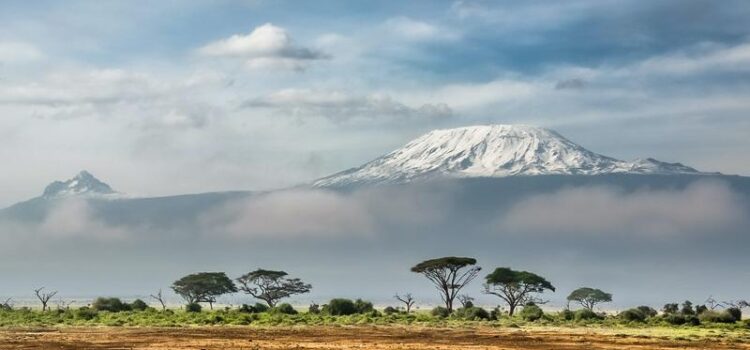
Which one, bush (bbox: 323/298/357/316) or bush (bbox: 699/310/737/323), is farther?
bush (bbox: 323/298/357/316)

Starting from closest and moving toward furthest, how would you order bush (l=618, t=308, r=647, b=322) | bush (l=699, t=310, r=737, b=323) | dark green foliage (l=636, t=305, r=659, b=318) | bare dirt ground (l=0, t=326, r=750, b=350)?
bare dirt ground (l=0, t=326, r=750, b=350), bush (l=699, t=310, r=737, b=323), bush (l=618, t=308, r=647, b=322), dark green foliage (l=636, t=305, r=659, b=318)

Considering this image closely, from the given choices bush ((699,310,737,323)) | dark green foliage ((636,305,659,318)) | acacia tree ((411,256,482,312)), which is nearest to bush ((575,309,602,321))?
bush ((699,310,737,323))

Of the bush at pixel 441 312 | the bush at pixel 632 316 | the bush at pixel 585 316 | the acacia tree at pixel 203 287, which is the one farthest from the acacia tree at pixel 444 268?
the acacia tree at pixel 203 287

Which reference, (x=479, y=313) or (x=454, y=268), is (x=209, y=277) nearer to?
(x=454, y=268)

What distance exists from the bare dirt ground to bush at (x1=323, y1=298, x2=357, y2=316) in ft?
124

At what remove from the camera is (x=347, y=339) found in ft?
206

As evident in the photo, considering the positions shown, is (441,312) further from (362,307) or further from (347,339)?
(347,339)

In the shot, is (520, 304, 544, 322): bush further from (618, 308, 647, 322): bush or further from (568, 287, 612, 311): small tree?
(568, 287, 612, 311): small tree

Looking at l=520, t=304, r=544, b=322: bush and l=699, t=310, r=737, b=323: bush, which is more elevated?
l=520, t=304, r=544, b=322: bush

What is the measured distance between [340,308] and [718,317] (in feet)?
134

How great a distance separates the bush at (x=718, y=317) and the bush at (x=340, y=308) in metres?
38.5

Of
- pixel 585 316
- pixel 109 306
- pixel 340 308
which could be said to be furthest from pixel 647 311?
pixel 109 306

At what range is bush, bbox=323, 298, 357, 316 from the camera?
114938 millimetres

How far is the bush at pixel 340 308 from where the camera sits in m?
115
